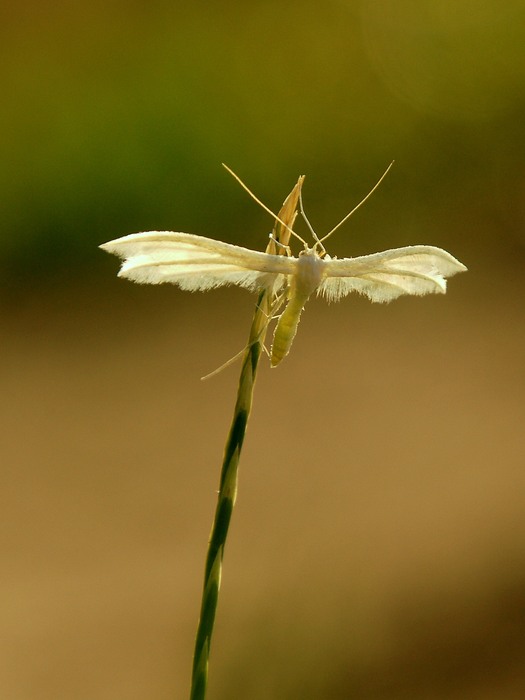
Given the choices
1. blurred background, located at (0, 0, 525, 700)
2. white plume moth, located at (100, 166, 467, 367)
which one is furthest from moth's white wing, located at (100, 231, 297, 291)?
blurred background, located at (0, 0, 525, 700)

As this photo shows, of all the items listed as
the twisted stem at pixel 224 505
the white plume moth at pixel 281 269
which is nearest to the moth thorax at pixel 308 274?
the white plume moth at pixel 281 269

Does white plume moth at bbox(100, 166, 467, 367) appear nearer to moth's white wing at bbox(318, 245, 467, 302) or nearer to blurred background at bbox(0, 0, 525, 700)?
moth's white wing at bbox(318, 245, 467, 302)

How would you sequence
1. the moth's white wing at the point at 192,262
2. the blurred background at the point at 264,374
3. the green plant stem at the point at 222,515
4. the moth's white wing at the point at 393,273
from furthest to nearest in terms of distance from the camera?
the blurred background at the point at 264,374 < the moth's white wing at the point at 393,273 < the moth's white wing at the point at 192,262 < the green plant stem at the point at 222,515

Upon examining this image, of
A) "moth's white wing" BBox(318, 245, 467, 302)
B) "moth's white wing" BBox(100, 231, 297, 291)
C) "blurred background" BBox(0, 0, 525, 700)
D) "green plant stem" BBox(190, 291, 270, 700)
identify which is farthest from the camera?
"blurred background" BBox(0, 0, 525, 700)

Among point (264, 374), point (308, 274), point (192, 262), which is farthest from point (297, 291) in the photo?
point (264, 374)

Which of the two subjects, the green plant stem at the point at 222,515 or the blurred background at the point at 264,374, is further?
the blurred background at the point at 264,374

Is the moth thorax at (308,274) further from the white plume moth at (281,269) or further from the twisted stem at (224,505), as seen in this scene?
the twisted stem at (224,505)

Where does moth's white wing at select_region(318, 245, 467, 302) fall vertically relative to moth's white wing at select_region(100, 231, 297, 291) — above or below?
above
